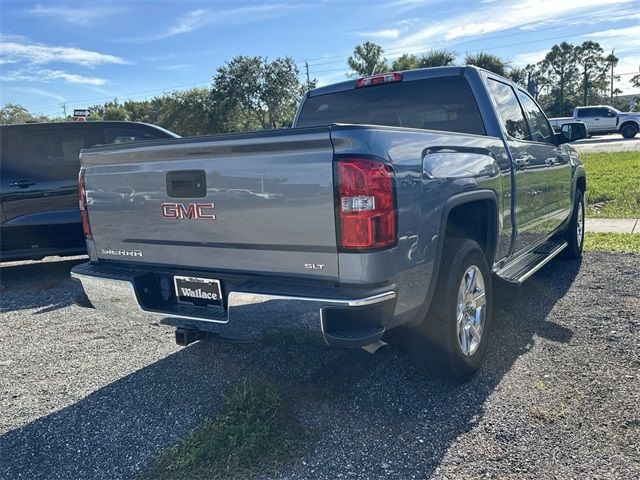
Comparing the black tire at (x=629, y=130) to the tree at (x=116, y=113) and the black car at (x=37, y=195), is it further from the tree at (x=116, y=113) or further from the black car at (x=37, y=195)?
the tree at (x=116, y=113)

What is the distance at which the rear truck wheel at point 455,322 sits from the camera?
3.11 metres

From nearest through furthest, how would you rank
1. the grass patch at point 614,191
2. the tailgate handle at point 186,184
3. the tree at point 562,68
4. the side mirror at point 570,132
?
1. the tailgate handle at point 186,184
2. the side mirror at point 570,132
3. the grass patch at point 614,191
4. the tree at point 562,68

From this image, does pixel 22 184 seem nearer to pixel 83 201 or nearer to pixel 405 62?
pixel 83 201

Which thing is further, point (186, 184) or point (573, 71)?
point (573, 71)

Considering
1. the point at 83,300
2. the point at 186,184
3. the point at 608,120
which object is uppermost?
the point at 608,120

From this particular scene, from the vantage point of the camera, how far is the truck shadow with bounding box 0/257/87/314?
19.2 ft

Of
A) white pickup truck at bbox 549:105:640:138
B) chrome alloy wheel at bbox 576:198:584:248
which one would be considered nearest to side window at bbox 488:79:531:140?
chrome alloy wheel at bbox 576:198:584:248

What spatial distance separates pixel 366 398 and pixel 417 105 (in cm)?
237

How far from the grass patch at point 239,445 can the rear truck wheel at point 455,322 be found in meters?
0.86

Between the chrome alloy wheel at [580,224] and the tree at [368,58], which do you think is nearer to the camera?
the chrome alloy wheel at [580,224]

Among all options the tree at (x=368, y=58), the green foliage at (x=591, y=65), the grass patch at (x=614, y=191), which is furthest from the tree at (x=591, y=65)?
the grass patch at (x=614, y=191)

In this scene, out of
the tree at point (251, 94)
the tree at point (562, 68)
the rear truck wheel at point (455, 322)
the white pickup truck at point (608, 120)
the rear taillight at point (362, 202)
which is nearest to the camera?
the rear taillight at point (362, 202)


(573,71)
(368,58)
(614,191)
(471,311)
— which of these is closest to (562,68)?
(573,71)

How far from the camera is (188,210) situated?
3.02m
